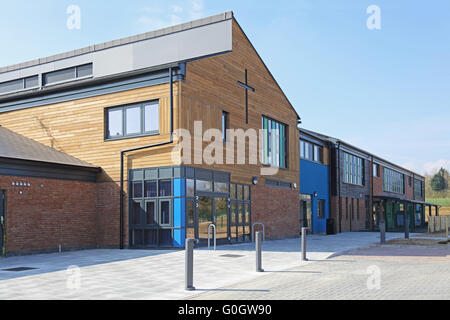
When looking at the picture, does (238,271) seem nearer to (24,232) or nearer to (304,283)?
(304,283)

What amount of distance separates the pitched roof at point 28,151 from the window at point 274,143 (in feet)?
28.5

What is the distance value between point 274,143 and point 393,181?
2982cm

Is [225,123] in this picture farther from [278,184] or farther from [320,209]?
[320,209]

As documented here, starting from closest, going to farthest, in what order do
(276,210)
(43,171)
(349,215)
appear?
(43,171) → (276,210) → (349,215)

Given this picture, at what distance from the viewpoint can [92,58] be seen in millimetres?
20688

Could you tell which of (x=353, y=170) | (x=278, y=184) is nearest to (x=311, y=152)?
(x=353, y=170)

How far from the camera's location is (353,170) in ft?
124

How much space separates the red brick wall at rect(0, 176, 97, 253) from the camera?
15.7 meters

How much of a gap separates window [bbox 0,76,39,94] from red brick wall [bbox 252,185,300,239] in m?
11.1

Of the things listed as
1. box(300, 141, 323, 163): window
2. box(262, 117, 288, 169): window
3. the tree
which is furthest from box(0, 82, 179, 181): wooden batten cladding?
the tree

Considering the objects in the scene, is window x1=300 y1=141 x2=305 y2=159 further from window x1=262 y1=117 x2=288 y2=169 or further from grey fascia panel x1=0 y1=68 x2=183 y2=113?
grey fascia panel x1=0 y1=68 x2=183 y2=113

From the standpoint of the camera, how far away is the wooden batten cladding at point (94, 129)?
1773cm

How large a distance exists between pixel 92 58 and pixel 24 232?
818 cm
